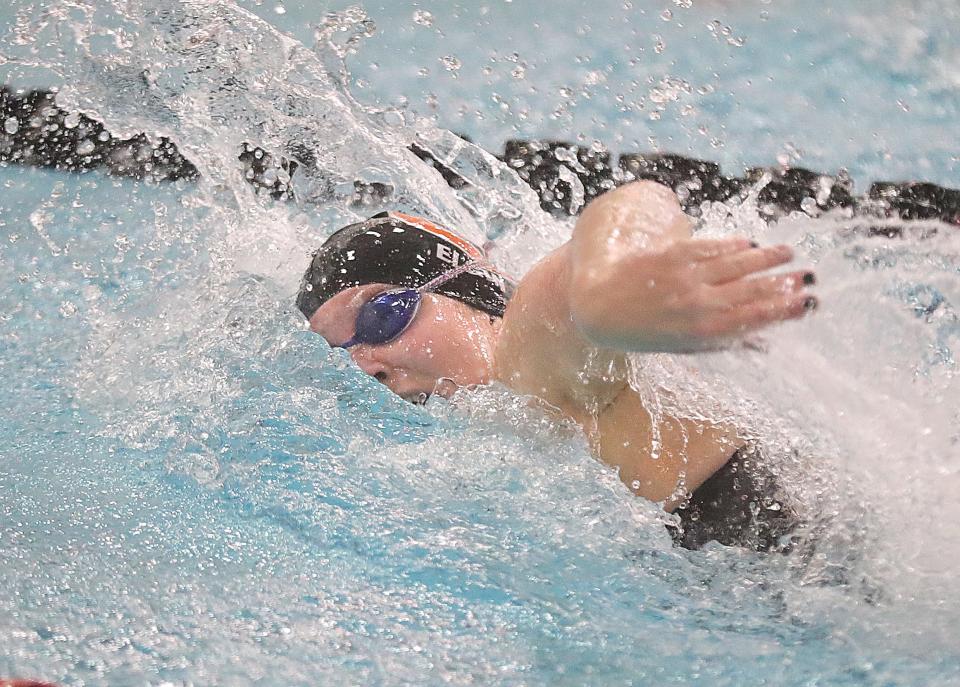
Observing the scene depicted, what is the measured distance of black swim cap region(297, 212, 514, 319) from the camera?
4.61 ft

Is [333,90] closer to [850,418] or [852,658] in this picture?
[850,418]

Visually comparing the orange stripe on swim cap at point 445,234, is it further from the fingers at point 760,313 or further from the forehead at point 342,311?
the fingers at point 760,313

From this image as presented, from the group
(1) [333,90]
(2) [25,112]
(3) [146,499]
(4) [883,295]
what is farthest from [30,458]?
(2) [25,112]

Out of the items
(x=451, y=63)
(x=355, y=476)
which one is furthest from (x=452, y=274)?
(x=451, y=63)

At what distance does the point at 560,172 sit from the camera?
273cm

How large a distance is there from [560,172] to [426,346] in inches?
58.8

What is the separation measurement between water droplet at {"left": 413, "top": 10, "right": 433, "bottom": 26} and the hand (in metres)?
2.40

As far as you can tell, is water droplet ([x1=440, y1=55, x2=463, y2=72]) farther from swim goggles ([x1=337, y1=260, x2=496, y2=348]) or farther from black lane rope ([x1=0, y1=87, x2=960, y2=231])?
swim goggles ([x1=337, y1=260, x2=496, y2=348])

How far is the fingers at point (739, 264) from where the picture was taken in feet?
2.75

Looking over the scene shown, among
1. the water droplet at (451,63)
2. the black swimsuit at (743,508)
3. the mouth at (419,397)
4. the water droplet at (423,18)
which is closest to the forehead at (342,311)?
the mouth at (419,397)

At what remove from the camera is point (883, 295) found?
1.69 meters

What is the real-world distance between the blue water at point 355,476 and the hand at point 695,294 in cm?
23

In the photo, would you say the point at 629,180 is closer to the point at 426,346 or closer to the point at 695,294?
the point at 426,346

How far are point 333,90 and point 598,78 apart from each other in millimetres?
1258
